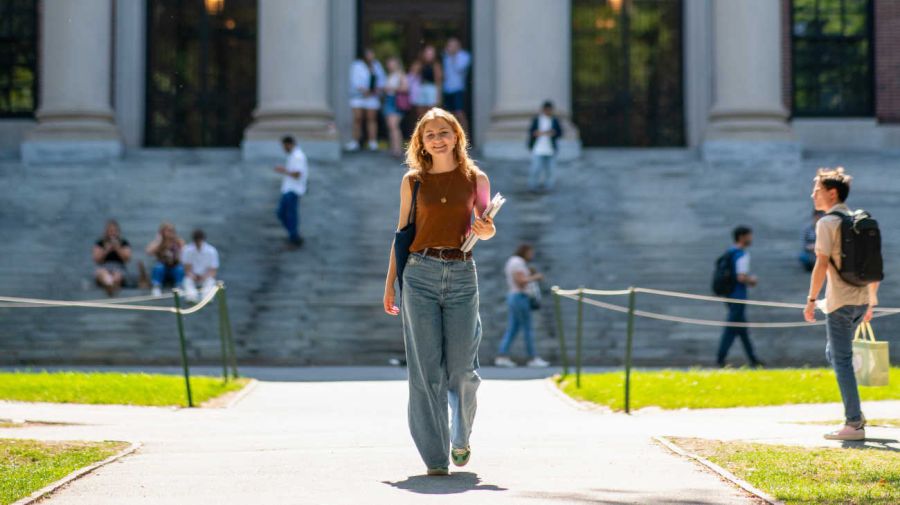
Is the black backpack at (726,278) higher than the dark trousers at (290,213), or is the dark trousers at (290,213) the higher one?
the dark trousers at (290,213)

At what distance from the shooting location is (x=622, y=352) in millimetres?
17484

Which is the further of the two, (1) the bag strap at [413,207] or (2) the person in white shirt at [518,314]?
(2) the person in white shirt at [518,314]

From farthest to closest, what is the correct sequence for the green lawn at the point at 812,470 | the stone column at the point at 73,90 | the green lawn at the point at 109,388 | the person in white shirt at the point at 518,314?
1. the stone column at the point at 73,90
2. the person in white shirt at the point at 518,314
3. the green lawn at the point at 109,388
4. the green lawn at the point at 812,470

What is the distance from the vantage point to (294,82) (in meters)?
27.1

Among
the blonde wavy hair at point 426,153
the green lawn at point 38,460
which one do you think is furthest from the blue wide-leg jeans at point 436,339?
the green lawn at point 38,460

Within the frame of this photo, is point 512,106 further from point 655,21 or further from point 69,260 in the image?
point 69,260

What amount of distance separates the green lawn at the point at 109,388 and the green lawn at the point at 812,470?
5545 millimetres

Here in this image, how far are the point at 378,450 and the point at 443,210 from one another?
6.06 ft

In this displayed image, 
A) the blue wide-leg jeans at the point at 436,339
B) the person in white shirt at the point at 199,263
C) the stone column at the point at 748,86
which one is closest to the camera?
the blue wide-leg jeans at the point at 436,339

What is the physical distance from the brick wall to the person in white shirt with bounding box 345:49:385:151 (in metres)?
10.5

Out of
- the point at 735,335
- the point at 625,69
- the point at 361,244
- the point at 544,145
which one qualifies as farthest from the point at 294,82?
the point at 735,335

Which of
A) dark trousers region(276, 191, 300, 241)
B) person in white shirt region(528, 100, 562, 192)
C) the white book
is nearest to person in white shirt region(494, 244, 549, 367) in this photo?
dark trousers region(276, 191, 300, 241)

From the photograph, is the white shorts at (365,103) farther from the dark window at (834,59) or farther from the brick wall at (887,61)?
the brick wall at (887,61)

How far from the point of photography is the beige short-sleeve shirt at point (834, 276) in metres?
9.02
